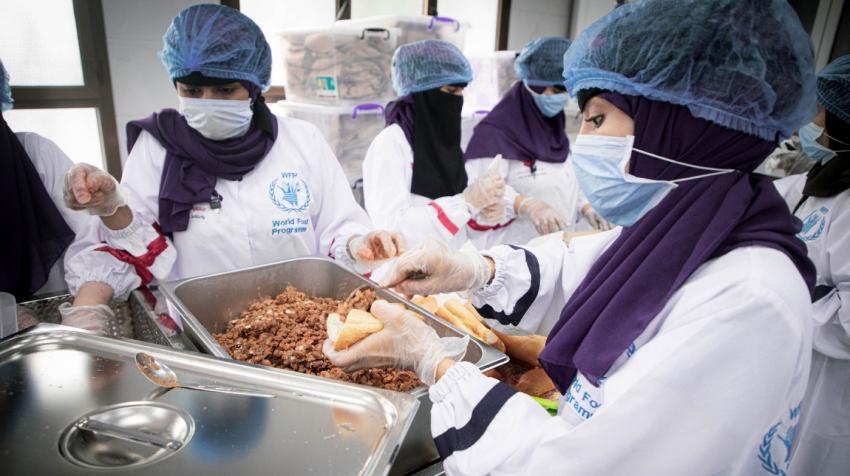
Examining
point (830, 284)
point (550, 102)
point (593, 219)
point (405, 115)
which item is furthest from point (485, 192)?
point (830, 284)

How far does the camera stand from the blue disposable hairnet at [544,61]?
2.83m

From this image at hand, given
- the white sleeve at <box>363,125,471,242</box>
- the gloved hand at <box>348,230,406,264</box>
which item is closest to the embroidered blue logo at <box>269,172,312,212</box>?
the gloved hand at <box>348,230,406,264</box>

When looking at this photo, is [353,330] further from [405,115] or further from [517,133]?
[517,133]

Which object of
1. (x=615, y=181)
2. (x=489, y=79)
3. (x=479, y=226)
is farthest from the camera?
(x=489, y=79)

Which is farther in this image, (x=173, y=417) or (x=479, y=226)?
(x=479, y=226)

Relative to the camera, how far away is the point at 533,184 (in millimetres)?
3010

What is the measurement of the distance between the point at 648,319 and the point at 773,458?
1.25 feet

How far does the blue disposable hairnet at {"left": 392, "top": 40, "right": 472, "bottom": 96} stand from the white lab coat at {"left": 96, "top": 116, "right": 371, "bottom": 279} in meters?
0.73

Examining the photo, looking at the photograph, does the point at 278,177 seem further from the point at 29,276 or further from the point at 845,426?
the point at 845,426

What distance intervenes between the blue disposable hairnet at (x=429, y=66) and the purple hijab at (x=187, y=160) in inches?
36.9

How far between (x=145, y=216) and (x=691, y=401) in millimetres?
1883

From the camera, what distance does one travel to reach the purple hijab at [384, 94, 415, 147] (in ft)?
8.66

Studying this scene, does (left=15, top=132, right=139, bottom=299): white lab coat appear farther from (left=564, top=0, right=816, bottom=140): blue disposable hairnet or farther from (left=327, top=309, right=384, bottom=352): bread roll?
(left=564, top=0, right=816, bottom=140): blue disposable hairnet

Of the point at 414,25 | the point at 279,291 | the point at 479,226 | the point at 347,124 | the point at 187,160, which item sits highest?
the point at 414,25
